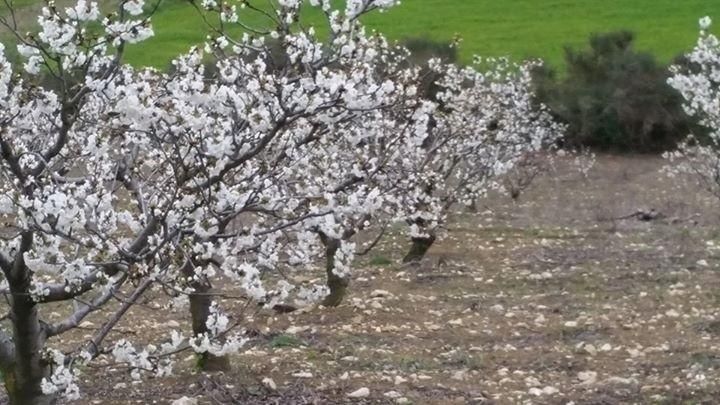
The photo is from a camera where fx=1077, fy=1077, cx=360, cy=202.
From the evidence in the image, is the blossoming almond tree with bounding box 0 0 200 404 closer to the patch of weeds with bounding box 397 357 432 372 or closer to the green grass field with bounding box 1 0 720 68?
the patch of weeds with bounding box 397 357 432 372

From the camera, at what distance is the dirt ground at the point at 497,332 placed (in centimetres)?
800

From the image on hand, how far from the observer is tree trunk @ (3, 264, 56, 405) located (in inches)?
220

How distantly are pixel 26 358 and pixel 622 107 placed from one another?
2732cm

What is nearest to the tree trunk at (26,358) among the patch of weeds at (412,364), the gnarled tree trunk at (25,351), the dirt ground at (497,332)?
the gnarled tree trunk at (25,351)

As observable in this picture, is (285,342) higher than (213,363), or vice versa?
(213,363)

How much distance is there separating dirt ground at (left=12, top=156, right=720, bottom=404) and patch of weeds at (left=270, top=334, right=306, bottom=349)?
2cm

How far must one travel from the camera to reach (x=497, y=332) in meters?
10.6

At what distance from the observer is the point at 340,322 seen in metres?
10.7

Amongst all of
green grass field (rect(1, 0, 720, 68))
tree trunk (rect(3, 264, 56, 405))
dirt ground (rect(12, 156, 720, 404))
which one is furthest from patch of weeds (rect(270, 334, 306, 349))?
green grass field (rect(1, 0, 720, 68))

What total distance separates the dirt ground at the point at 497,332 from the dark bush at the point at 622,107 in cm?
1341

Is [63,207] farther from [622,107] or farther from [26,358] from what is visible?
[622,107]

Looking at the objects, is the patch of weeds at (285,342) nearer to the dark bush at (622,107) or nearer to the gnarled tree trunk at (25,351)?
the gnarled tree trunk at (25,351)

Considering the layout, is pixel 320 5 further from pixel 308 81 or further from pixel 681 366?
pixel 681 366

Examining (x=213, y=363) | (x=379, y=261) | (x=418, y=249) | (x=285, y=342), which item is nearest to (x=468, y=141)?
(x=418, y=249)
